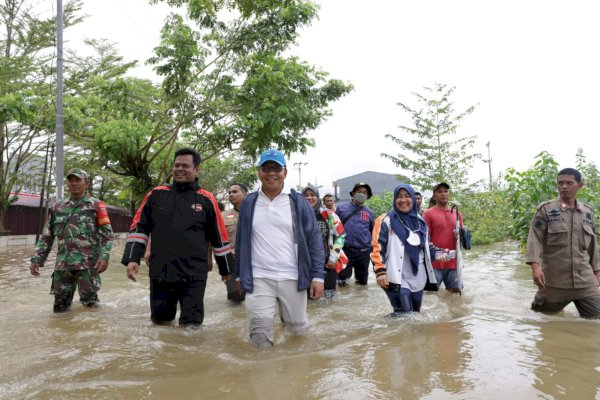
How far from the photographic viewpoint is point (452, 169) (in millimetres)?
21766

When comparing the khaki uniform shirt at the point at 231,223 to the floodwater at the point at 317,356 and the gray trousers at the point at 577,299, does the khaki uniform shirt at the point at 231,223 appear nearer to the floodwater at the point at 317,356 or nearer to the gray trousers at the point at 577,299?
the floodwater at the point at 317,356

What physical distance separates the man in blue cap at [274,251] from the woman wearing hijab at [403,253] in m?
1.06

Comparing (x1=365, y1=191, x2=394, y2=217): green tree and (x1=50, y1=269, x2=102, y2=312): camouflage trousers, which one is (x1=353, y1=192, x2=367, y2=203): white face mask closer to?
(x1=50, y1=269, x2=102, y2=312): camouflage trousers

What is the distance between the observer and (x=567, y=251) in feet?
15.8

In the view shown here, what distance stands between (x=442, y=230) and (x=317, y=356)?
3283 millimetres

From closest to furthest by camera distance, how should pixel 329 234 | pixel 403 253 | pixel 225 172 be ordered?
pixel 403 253, pixel 329 234, pixel 225 172

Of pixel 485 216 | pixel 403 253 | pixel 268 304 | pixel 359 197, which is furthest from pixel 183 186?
pixel 485 216

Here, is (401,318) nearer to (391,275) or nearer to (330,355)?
(391,275)

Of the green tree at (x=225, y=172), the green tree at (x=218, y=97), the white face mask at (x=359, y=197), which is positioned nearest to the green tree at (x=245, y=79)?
the green tree at (x=218, y=97)

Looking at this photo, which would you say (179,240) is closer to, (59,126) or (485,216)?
(59,126)

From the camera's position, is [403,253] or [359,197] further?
[359,197]

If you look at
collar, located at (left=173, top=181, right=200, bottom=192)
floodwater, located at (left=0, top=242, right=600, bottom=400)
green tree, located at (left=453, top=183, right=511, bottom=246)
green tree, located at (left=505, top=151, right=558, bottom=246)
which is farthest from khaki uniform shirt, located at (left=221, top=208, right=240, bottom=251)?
green tree, located at (left=453, top=183, right=511, bottom=246)

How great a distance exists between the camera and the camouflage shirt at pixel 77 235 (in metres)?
5.25

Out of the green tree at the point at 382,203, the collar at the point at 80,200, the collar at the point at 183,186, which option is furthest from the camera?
the green tree at the point at 382,203
